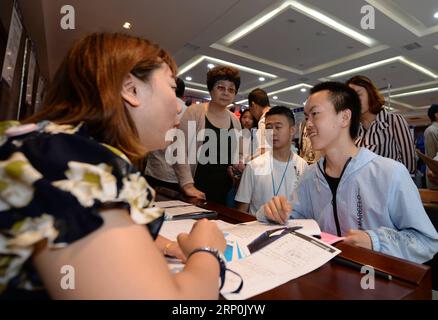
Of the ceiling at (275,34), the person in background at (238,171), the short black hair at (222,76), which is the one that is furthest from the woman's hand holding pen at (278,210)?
the ceiling at (275,34)

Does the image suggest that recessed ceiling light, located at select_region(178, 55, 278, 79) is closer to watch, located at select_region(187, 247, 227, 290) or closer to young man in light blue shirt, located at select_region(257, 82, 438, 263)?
young man in light blue shirt, located at select_region(257, 82, 438, 263)

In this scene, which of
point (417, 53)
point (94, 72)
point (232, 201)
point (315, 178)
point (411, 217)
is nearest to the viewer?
point (94, 72)

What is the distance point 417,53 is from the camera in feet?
20.1

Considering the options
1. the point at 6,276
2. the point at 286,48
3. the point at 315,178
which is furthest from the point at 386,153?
the point at 286,48

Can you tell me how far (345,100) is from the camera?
4.43 feet

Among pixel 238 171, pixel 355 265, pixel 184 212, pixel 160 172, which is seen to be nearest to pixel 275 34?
pixel 238 171

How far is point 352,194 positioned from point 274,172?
0.85 m

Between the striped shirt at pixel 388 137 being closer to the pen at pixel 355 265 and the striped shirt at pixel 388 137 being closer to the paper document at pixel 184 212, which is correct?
the paper document at pixel 184 212

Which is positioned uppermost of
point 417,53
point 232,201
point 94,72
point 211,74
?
point 417,53

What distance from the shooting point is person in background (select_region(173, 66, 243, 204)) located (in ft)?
6.41

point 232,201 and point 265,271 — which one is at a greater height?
point 265,271

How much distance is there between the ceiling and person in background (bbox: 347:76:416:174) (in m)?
2.66

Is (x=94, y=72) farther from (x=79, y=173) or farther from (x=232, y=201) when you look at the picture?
(x=232, y=201)

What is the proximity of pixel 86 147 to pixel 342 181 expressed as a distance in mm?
1048
